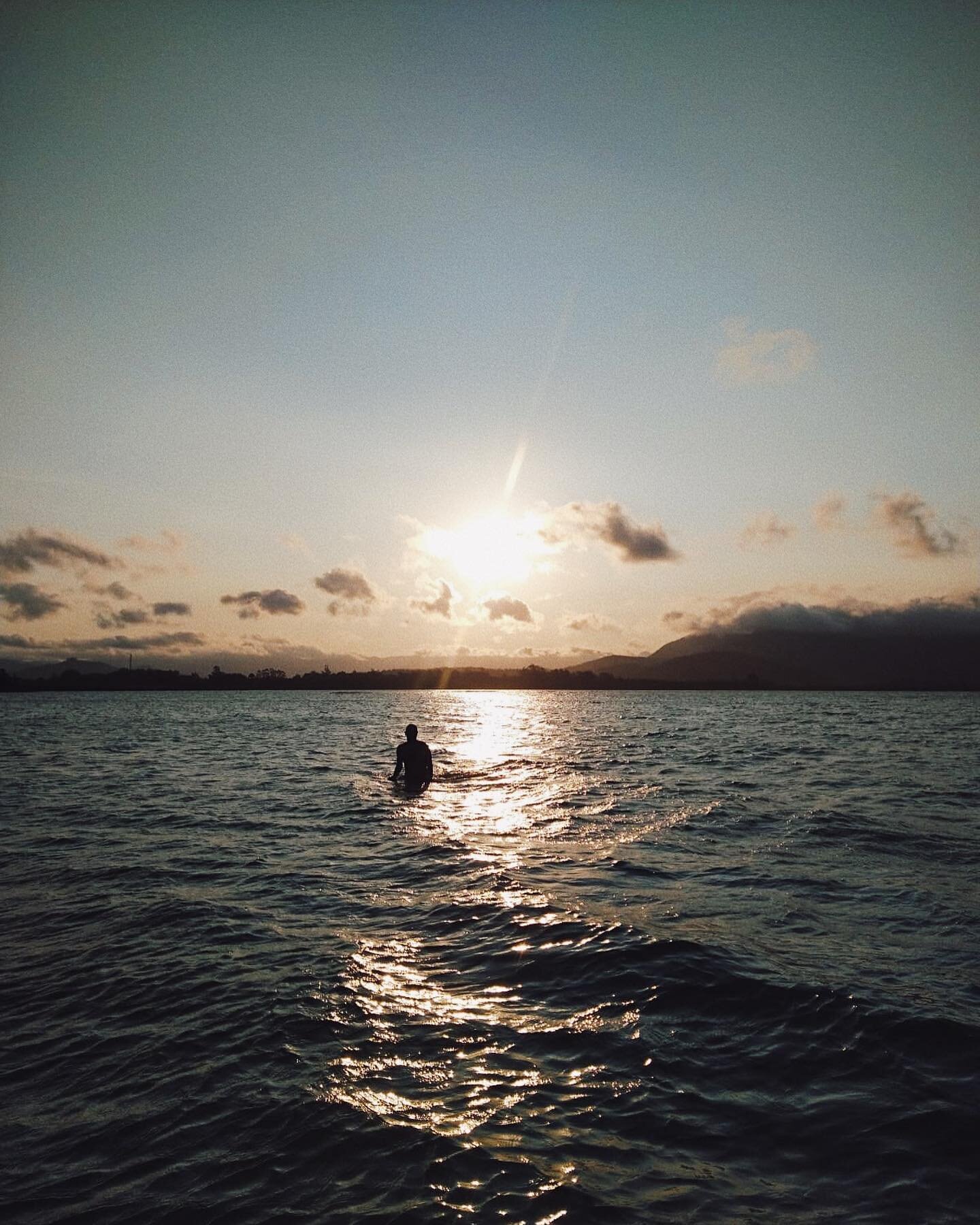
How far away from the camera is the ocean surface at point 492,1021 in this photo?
648 cm

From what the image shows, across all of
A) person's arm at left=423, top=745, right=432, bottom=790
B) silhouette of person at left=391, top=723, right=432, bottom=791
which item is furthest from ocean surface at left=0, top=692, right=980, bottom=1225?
person's arm at left=423, top=745, right=432, bottom=790

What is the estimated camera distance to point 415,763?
30.3 metres

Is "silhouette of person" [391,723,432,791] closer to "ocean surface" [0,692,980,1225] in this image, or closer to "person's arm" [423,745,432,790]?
"person's arm" [423,745,432,790]

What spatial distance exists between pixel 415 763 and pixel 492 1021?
69.0ft

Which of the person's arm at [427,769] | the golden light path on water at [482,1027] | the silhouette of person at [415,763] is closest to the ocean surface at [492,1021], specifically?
the golden light path on water at [482,1027]

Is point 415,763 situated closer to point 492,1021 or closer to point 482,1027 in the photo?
point 492,1021

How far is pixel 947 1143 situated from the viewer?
23.4 ft

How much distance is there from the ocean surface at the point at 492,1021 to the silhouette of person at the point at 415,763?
6483 millimetres

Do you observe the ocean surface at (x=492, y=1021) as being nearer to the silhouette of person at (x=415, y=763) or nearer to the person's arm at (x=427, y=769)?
the silhouette of person at (x=415, y=763)

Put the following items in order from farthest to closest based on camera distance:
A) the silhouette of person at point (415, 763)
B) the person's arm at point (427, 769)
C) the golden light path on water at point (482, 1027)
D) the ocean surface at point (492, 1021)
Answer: the person's arm at point (427, 769), the silhouette of person at point (415, 763), the golden light path on water at point (482, 1027), the ocean surface at point (492, 1021)

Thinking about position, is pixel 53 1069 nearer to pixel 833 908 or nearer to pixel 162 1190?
pixel 162 1190

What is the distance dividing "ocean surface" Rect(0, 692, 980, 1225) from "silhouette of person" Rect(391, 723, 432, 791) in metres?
6.48

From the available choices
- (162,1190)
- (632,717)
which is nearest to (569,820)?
(162,1190)

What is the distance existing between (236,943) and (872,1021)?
9.88 metres
